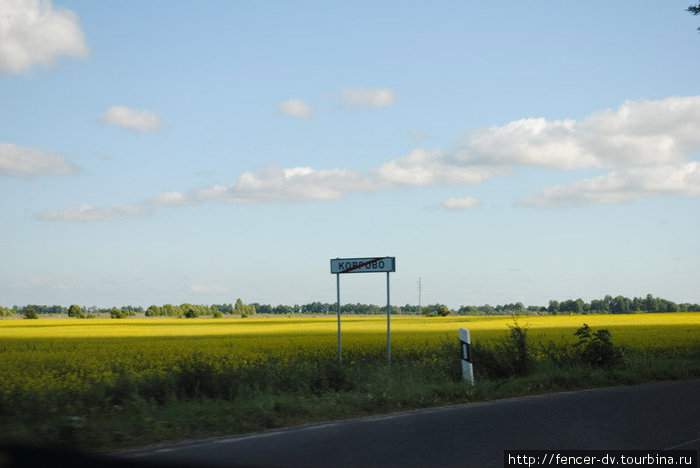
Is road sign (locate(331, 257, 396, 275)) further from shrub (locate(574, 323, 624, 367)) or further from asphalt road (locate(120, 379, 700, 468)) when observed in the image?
asphalt road (locate(120, 379, 700, 468))

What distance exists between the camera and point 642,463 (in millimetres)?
5848

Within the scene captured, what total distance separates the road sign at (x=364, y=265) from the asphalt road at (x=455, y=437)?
5702mm

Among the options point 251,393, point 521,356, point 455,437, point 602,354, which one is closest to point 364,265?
point 521,356

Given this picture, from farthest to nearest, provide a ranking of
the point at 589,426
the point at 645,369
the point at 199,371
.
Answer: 1. the point at 645,369
2. the point at 199,371
3. the point at 589,426

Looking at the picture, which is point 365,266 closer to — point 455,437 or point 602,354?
point 602,354

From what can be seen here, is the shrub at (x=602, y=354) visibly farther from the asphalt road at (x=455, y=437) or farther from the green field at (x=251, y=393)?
the asphalt road at (x=455, y=437)

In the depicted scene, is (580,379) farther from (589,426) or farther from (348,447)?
(348,447)

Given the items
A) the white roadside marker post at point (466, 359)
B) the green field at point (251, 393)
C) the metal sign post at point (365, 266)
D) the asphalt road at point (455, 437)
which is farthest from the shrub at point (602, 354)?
the asphalt road at point (455, 437)

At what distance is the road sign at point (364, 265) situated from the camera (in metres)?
14.7

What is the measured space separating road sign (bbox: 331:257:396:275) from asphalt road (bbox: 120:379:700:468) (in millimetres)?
5702

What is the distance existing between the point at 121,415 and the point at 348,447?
354 cm

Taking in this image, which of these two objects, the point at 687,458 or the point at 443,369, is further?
the point at 443,369

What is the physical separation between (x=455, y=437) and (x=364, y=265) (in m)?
8.20

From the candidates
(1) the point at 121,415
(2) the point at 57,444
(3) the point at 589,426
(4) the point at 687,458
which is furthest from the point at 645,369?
(2) the point at 57,444
